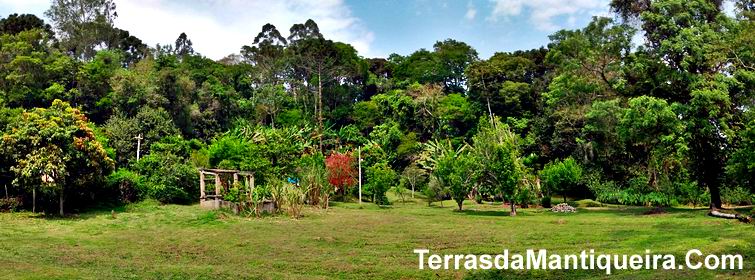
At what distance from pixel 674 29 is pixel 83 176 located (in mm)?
28223

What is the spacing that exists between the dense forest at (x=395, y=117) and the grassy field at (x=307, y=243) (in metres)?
3.81

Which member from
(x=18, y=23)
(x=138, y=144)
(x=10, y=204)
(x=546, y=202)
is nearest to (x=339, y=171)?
(x=546, y=202)

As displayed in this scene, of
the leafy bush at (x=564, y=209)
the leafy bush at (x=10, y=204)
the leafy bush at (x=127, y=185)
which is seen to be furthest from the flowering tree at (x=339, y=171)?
the leafy bush at (x=10, y=204)

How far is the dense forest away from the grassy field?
150 inches

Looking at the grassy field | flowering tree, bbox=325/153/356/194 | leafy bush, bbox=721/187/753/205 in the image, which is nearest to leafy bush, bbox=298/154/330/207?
flowering tree, bbox=325/153/356/194

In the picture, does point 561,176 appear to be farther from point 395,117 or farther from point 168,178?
point 168,178

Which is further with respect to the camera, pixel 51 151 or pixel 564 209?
pixel 564 209

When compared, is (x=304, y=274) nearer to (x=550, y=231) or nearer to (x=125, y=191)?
(x=550, y=231)

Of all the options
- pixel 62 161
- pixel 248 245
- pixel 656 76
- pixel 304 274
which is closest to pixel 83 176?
pixel 62 161

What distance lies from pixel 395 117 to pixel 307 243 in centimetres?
3876

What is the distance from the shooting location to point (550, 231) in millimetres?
19016

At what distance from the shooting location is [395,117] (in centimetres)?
5528

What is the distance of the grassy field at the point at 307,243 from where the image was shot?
477 inches

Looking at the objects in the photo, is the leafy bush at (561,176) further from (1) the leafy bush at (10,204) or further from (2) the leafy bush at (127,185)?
(1) the leafy bush at (10,204)
